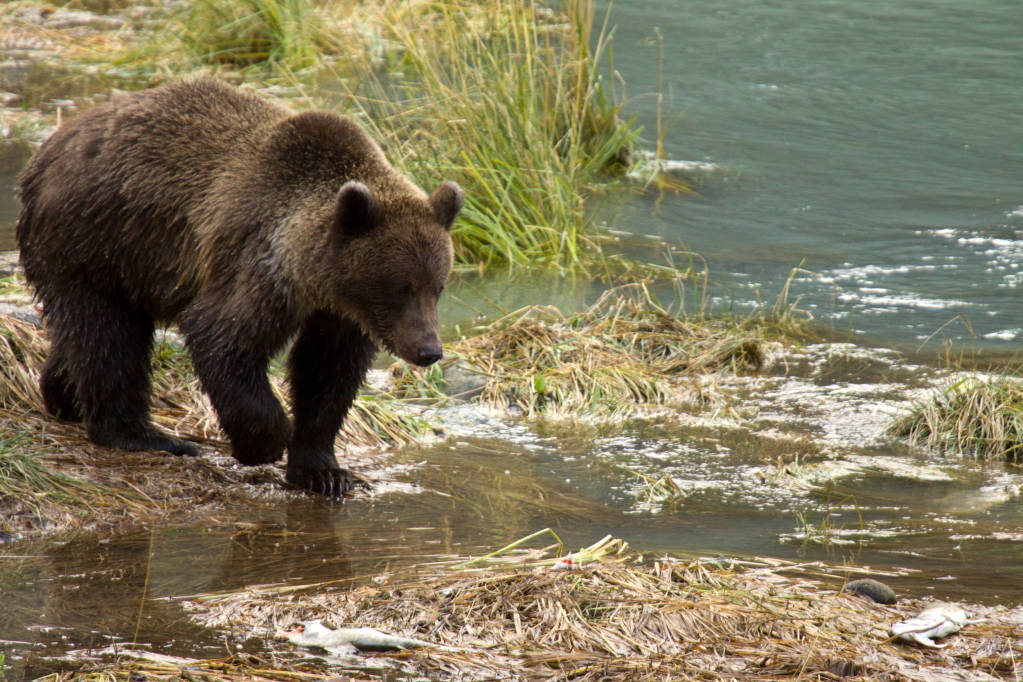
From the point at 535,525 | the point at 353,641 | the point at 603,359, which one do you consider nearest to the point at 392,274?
the point at 535,525

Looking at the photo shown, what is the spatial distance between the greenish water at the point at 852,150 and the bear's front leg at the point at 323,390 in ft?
14.0

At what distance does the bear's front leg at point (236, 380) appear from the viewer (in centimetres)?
569

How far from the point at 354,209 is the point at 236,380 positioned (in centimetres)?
100

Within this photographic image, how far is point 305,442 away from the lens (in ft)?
20.2

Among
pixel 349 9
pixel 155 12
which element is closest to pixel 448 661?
pixel 349 9

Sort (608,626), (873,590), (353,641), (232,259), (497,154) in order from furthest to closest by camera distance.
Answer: (497,154) < (232,259) < (873,590) < (608,626) < (353,641)

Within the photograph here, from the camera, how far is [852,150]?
14312mm

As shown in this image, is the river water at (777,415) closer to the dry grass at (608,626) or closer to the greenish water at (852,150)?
the greenish water at (852,150)

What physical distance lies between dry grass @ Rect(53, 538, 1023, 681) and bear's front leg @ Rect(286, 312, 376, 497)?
61.7 inches

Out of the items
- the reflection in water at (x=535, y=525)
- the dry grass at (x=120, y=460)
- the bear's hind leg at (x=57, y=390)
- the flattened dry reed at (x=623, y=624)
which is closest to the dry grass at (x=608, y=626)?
the flattened dry reed at (x=623, y=624)

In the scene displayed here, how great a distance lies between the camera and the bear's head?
18.3ft

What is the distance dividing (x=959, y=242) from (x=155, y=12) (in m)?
12.5

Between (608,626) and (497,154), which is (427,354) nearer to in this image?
(608,626)

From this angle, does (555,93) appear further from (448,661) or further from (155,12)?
(155,12)
